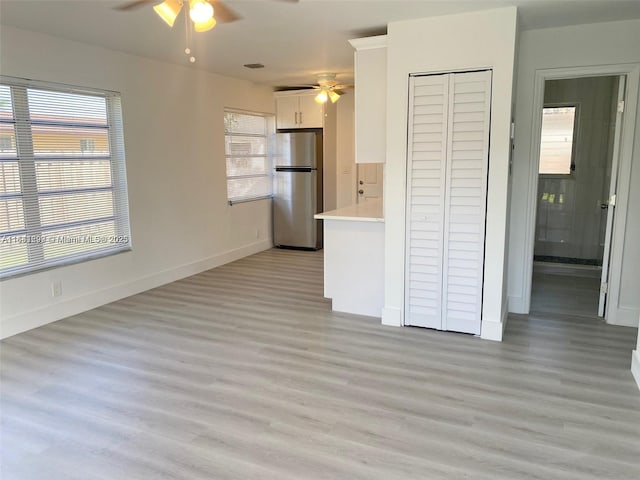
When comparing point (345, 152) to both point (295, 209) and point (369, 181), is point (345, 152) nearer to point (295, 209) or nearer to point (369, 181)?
point (369, 181)

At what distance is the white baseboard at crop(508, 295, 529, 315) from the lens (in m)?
4.27

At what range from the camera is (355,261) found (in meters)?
4.21

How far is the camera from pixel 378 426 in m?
2.48

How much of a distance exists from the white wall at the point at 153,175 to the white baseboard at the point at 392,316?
2.67m

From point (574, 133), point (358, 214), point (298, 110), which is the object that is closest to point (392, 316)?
point (358, 214)

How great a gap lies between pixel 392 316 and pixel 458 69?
2.04 meters

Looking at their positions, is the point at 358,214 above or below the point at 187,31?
below

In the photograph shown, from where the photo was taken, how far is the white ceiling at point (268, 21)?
126 inches

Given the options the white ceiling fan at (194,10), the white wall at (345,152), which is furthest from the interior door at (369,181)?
the white ceiling fan at (194,10)

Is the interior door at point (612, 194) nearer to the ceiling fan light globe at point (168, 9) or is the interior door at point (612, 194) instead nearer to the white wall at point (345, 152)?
the ceiling fan light globe at point (168, 9)

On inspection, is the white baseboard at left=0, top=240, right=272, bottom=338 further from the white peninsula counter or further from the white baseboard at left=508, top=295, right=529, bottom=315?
the white baseboard at left=508, top=295, right=529, bottom=315

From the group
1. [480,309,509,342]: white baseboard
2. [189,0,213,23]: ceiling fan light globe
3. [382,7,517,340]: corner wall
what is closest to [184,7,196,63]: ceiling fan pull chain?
[189,0,213,23]: ceiling fan light globe

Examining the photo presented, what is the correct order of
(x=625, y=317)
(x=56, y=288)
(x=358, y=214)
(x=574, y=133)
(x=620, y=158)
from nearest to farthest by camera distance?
(x=620, y=158), (x=625, y=317), (x=56, y=288), (x=358, y=214), (x=574, y=133)

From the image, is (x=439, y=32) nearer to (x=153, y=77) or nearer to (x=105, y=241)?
(x=153, y=77)
